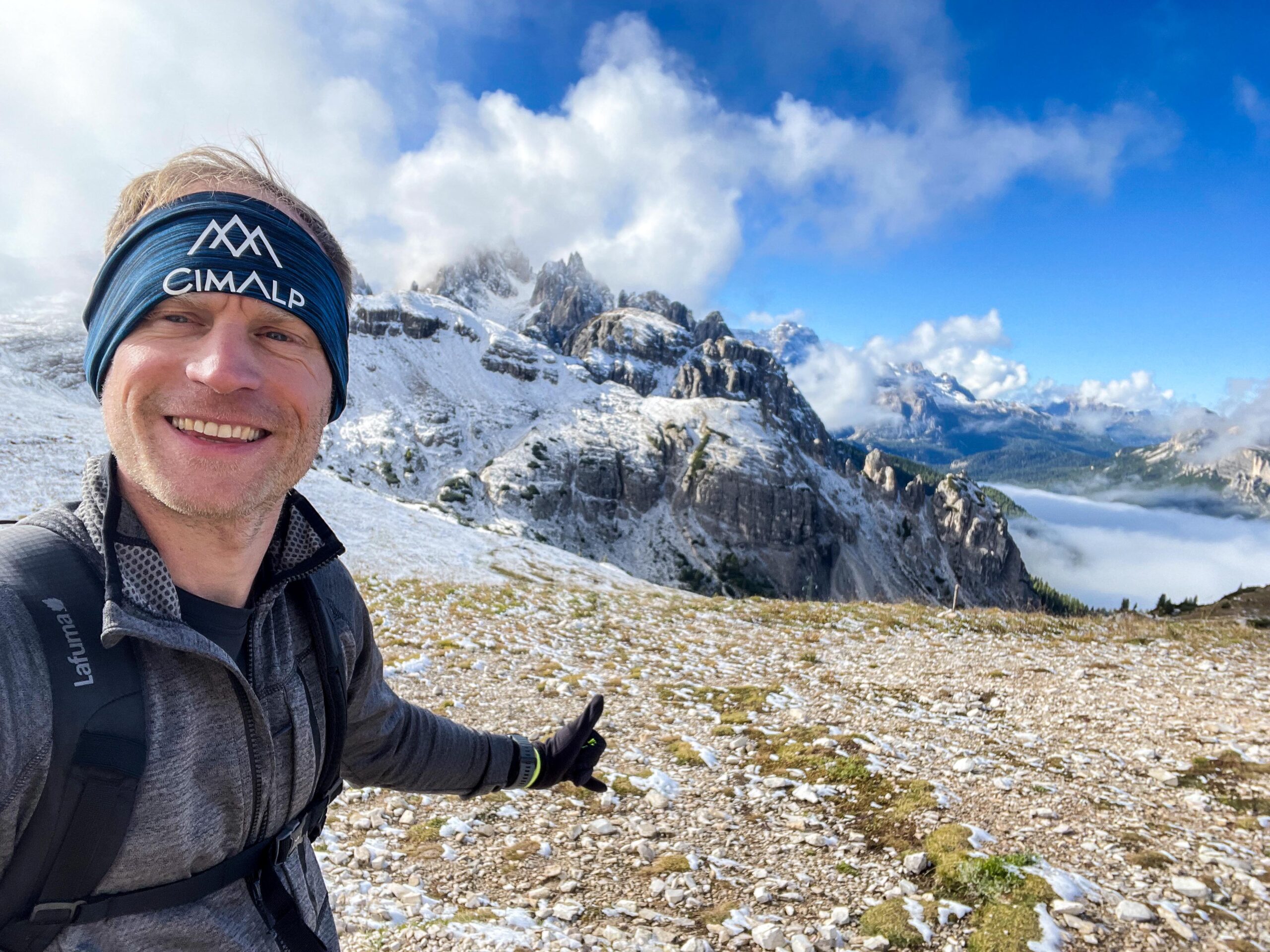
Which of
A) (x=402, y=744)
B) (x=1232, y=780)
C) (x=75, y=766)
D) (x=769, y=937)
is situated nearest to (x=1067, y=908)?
(x=769, y=937)

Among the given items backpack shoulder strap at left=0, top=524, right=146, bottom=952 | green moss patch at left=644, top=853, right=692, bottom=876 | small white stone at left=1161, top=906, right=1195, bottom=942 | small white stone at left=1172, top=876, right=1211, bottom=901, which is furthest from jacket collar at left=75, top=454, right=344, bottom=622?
small white stone at left=1172, top=876, right=1211, bottom=901

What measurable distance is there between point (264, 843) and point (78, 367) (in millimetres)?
168001

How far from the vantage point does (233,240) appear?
2.71 m

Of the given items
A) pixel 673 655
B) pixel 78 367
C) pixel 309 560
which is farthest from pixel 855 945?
pixel 78 367

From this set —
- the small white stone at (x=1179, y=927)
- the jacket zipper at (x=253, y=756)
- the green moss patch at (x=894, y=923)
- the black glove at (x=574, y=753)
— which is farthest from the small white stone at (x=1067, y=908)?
the jacket zipper at (x=253, y=756)

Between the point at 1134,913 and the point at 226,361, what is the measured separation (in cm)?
863

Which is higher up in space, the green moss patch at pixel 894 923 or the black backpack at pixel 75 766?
the black backpack at pixel 75 766

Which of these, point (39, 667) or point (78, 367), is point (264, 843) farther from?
point (78, 367)

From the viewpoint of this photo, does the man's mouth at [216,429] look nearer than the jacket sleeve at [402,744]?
Yes

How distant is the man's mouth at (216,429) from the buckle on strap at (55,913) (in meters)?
1.60

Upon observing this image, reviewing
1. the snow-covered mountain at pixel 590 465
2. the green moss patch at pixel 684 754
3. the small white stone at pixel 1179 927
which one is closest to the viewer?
the small white stone at pixel 1179 927

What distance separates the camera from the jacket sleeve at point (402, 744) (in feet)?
11.4

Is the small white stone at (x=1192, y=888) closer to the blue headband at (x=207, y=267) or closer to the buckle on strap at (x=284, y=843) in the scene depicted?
the buckle on strap at (x=284, y=843)

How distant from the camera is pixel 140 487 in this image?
2371mm
